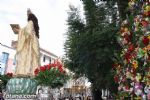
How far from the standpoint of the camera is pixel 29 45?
14.5m

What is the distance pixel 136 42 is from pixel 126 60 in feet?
1.56

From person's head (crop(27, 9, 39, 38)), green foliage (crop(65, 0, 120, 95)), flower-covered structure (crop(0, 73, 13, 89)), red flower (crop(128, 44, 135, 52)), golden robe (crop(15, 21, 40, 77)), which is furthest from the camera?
flower-covered structure (crop(0, 73, 13, 89))

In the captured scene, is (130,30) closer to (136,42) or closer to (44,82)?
(136,42)

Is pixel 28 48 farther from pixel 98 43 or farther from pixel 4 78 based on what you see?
pixel 98 43

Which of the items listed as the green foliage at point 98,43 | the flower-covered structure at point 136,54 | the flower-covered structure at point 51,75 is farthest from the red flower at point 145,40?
the green foliage at point 98,43

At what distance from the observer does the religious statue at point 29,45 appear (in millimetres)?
14219

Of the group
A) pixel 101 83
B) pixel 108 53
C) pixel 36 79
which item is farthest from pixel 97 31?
pixel 36 79

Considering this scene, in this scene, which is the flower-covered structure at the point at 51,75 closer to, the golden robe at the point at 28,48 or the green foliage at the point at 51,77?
the green foliage at the point at 51,77

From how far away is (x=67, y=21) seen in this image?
1705 cm

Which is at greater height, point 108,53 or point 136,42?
point 108,53

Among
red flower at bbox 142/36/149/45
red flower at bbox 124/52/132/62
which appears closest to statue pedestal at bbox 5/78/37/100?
red flower at bbox 124/52/132/62

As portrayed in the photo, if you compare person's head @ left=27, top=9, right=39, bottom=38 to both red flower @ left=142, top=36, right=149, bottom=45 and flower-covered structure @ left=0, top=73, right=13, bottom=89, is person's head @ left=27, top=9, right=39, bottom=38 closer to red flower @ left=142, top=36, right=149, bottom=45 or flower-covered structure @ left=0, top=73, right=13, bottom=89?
flower-covered structure @ left=0, top=73, right=13, bottom=89

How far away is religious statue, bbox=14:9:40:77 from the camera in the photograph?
14219 millimetres

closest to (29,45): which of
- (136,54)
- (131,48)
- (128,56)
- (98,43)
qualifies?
(98,43)
